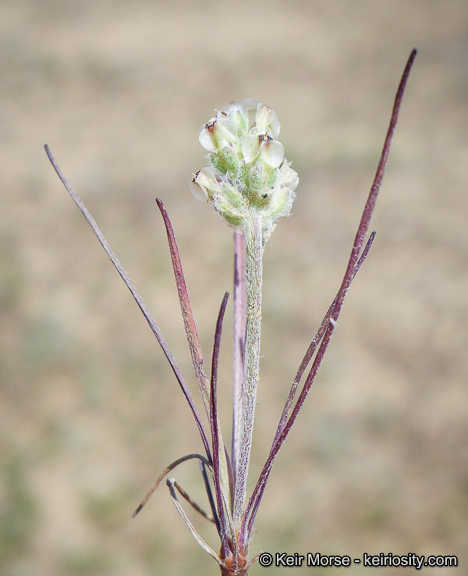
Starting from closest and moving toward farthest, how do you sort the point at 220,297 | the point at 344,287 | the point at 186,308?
the point at 344,287
the point at 186,308
the point at 220,297

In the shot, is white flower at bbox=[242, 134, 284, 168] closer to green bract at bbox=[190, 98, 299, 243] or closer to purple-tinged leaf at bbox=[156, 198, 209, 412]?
green bract at bbox=[190, 98, 299, 243]

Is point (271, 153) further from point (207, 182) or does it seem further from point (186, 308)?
point (186, 308)

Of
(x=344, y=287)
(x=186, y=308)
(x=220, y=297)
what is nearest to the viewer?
(x=344, y=287)

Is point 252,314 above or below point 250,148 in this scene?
below

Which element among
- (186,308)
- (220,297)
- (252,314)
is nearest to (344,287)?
(252,314)

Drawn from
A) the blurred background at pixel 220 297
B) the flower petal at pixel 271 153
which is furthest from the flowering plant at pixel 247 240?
the blurred background at pixel 220 297

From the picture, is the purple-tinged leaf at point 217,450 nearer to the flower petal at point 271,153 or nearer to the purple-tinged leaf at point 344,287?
the purple-tinged leaf at point 344,287
